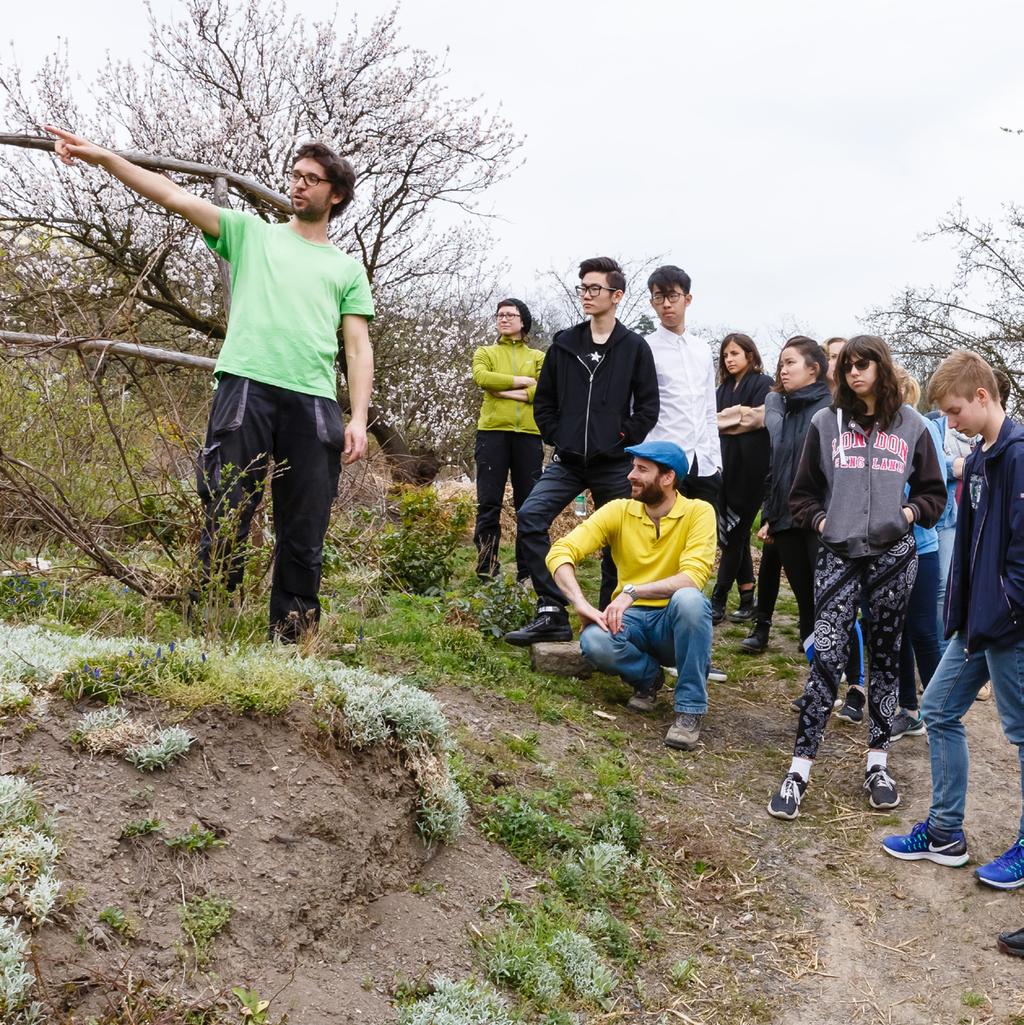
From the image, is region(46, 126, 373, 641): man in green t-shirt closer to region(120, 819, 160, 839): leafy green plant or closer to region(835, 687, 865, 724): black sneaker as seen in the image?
region(120, 819, 160, 839): leafy green plant

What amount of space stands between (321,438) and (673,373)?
2.90 metres

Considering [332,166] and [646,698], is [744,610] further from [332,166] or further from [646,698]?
[332,166]

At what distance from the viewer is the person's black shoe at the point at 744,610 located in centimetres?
748

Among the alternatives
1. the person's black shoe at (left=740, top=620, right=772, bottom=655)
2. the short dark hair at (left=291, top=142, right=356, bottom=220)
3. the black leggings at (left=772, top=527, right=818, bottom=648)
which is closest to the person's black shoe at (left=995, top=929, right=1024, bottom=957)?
the black leggings at (left=772, top=527, right=818, bottom=648)

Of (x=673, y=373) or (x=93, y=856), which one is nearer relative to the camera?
(x=93, y=856)

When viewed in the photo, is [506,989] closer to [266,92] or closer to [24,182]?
[24,182]

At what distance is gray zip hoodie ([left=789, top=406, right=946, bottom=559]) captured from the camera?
171 inches


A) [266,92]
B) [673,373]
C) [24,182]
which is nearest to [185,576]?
[673,373]

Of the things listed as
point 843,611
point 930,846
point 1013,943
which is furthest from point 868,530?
point 1013,943

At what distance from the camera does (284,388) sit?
376 cm

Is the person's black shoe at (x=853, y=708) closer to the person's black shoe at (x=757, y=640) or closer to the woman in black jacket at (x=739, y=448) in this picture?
the person's black shoe at (x=757, y=640)

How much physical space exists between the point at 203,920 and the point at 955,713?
9.81 feet

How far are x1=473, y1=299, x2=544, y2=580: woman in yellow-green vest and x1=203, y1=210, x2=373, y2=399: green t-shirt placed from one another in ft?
9.89

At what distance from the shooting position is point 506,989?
286cm
